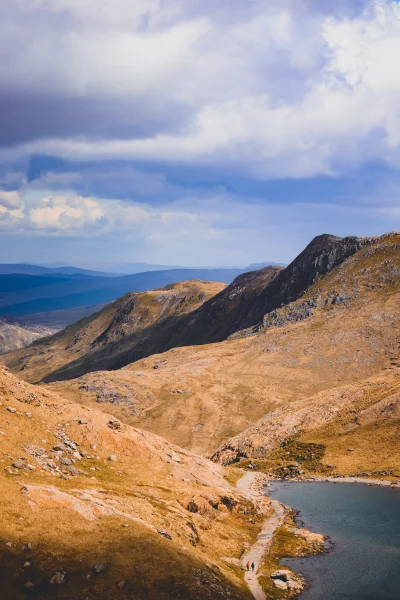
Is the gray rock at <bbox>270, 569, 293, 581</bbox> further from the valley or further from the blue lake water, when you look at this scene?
the blue lake water

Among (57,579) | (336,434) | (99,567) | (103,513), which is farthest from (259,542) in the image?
(336,434)

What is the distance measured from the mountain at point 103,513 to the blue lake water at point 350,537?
10046mm

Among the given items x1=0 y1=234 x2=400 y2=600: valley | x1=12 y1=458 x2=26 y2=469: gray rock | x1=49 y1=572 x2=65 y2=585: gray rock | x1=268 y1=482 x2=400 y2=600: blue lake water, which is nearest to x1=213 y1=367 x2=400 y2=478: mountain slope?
x1=0 y1=234 x2=400 y2=600: valley

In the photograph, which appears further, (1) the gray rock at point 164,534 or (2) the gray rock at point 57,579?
(1) the gray rock at point 164,534

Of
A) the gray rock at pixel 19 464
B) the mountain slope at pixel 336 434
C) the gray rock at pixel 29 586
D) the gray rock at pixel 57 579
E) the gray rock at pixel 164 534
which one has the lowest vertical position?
the mountain slope at pixel 336 434

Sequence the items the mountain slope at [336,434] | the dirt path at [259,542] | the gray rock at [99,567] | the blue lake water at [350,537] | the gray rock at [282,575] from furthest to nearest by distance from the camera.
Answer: the mountain slope at [336,434] → the gray rock at [282,575] → the blue lake water at [350,537] → the dirt path at [259,542] → the gray rock at [99,567]

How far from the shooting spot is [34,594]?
3853 cm

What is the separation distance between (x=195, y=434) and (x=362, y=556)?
96528 millimetres

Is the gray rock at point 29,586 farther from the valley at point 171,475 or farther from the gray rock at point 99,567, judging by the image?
the gray rock at point 99,567

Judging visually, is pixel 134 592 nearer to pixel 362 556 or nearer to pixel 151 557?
pixel 151 557

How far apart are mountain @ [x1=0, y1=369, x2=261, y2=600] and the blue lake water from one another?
10.0m

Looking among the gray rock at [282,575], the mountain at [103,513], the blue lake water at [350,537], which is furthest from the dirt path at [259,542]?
the blue lake water at [350,537]

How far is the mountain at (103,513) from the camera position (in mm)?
42500

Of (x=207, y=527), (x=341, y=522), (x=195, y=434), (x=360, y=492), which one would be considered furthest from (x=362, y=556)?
(x=195, y=434)
